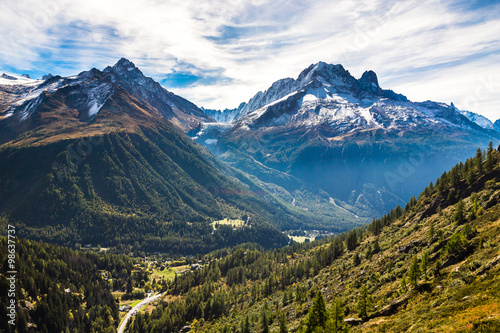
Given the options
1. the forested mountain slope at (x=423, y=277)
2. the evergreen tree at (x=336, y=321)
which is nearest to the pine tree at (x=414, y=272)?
the forested mountain slope at (x=423, y=277)

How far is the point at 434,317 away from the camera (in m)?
36.0

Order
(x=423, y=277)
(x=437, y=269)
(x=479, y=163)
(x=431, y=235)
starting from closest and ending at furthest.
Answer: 1. (x=437, y=269)
2. (x=423, y=277)
3. (x=431, y=235)
4. (x=479, y=163)

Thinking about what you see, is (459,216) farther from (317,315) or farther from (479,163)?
(317,315)

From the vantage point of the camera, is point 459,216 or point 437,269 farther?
point 459,216

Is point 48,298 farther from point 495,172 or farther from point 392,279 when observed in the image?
point 495,172

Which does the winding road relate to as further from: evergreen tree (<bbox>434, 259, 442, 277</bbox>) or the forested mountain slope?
evergreen tree (<bbox>434, 259, 442, 277</bbox>)

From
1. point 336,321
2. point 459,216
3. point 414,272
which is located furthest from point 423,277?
point 459,216

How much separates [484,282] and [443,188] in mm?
76375

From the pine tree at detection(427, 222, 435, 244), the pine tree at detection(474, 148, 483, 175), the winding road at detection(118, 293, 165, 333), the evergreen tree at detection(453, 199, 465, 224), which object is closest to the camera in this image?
the evergreen tree at detection(453, 199, 465, 224)

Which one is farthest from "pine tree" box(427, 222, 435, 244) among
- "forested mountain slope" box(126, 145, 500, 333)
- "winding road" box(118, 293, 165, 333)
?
"winding road" box(118, 293, 165, 333)

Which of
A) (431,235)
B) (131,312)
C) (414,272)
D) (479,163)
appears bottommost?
(131,312)

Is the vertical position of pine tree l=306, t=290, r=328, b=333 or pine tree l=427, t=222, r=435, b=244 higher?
pine tree l=427, t=222, r=435, b=244

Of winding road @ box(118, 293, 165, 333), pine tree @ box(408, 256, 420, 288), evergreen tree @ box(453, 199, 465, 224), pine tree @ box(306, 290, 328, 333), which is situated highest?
evergreen tree @ box(453, 199, 465, 224)

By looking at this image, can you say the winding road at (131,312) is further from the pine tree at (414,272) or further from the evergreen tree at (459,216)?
the evergreen tree at (459,216)
